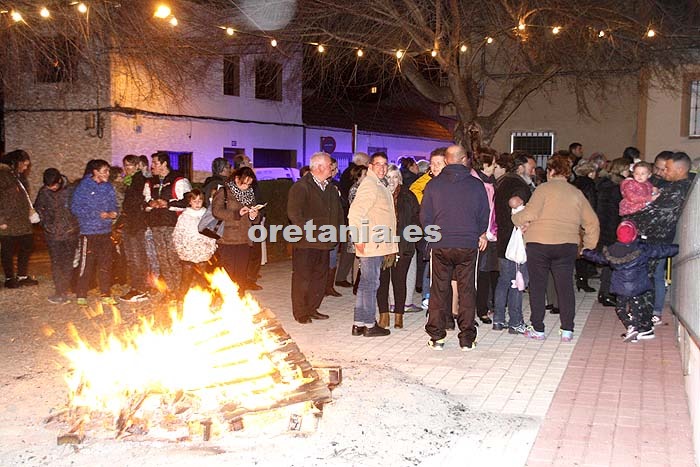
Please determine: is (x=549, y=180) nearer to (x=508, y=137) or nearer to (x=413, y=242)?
(x=413, y=242)

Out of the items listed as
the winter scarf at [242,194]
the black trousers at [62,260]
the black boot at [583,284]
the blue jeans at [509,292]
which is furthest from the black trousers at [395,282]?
the black trousers at [62,260]

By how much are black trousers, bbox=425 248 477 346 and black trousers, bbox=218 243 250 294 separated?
303 centimetres

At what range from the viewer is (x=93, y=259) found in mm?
10328

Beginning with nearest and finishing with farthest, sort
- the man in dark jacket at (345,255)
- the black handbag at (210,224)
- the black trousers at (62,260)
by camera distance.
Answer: the black handbag at (210,224) → the black trousers at (62,260) → the man in dark jacket at (345,255)

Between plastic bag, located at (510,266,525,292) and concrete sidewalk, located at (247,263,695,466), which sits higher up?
plastic bag, located at (510,266,525,292)

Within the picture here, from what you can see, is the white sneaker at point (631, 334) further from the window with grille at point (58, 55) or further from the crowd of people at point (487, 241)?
the window with grille at point (58, 55)

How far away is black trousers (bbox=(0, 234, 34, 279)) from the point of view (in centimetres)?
1152

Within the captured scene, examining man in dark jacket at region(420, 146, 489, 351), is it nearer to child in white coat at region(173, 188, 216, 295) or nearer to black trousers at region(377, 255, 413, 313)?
black trousers at region(377, 255, 413, 313)

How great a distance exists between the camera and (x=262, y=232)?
11.9 metres

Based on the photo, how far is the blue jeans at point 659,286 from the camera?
31.1 ft

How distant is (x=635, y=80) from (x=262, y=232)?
11644 millimetres

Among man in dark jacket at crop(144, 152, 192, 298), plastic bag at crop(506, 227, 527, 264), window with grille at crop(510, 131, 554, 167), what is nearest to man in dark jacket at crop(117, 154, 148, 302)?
man in dark jacket at crop(144, 152, 192, 298)

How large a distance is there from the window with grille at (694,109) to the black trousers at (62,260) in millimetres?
15253

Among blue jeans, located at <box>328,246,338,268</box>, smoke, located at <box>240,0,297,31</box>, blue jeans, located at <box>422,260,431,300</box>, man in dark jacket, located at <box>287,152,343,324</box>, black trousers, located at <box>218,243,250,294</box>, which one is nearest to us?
man in dark jacket, located at <box>287,152,343,324</box>
